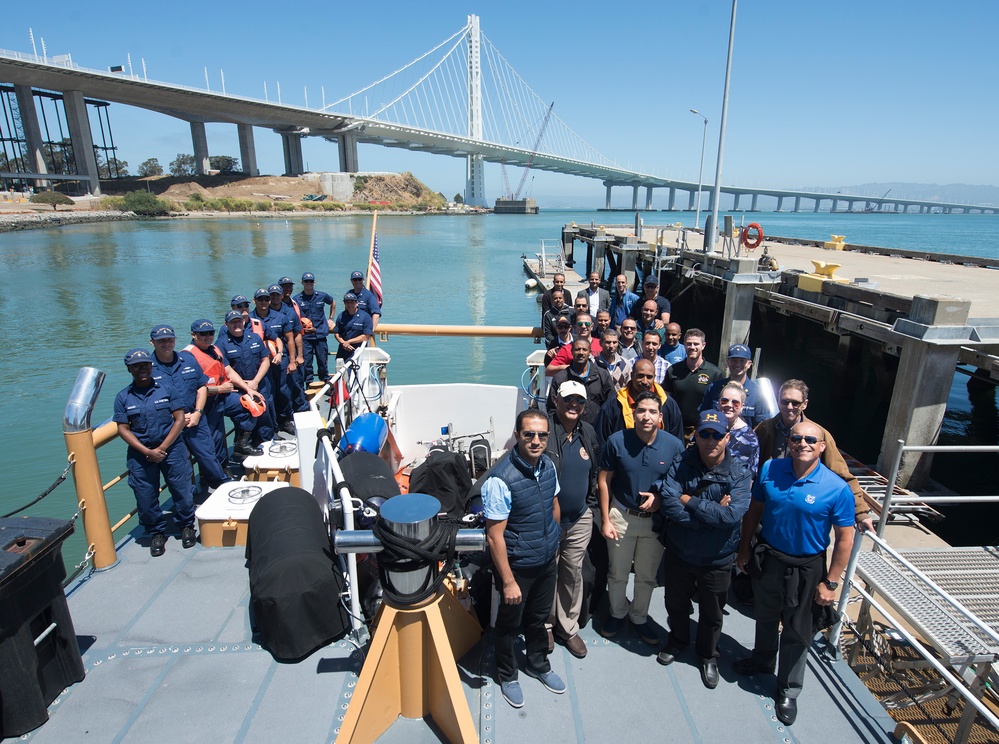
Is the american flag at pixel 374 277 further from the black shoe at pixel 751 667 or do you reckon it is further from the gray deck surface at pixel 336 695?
the black shoe at pixel 751 667

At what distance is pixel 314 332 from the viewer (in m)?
7.60

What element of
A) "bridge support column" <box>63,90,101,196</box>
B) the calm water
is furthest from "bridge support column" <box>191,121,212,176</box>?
the calm water

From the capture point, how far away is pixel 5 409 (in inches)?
478

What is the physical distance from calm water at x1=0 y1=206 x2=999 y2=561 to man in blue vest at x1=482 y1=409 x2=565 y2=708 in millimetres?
6340

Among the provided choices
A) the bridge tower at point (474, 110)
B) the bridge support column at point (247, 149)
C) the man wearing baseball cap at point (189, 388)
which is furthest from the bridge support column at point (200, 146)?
the man wearing baseball cap at point (189, 388)

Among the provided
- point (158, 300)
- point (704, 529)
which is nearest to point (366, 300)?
point (704, 529)

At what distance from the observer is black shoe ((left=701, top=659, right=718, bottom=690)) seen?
2803 millimetres

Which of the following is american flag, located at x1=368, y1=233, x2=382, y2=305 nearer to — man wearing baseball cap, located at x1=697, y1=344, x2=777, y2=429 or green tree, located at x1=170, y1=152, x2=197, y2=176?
man wearing baseball cap, located at x1=697, y1=344, x2=777, y2=429

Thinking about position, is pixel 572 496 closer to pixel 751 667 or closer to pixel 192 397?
pixel 751 667

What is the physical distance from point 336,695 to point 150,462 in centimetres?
217

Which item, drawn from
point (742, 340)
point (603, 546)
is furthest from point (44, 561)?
point (742, 340)

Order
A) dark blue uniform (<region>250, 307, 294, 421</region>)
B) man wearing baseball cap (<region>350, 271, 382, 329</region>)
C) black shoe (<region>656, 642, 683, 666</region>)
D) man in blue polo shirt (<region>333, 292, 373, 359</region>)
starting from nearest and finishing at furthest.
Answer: black shoe (<region>656, 642, 683, 666</region>) → dark blue uniform (<region>250, 307, 294, 421</region>) → man in blue polo shirt (<region>333, 292, 373, 359</region>) → man wearing baseball cap (<region>350, 271, 382, 329</region>)

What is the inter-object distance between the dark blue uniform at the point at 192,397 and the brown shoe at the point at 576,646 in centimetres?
295

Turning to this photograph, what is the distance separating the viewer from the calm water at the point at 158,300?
37.0 feet
